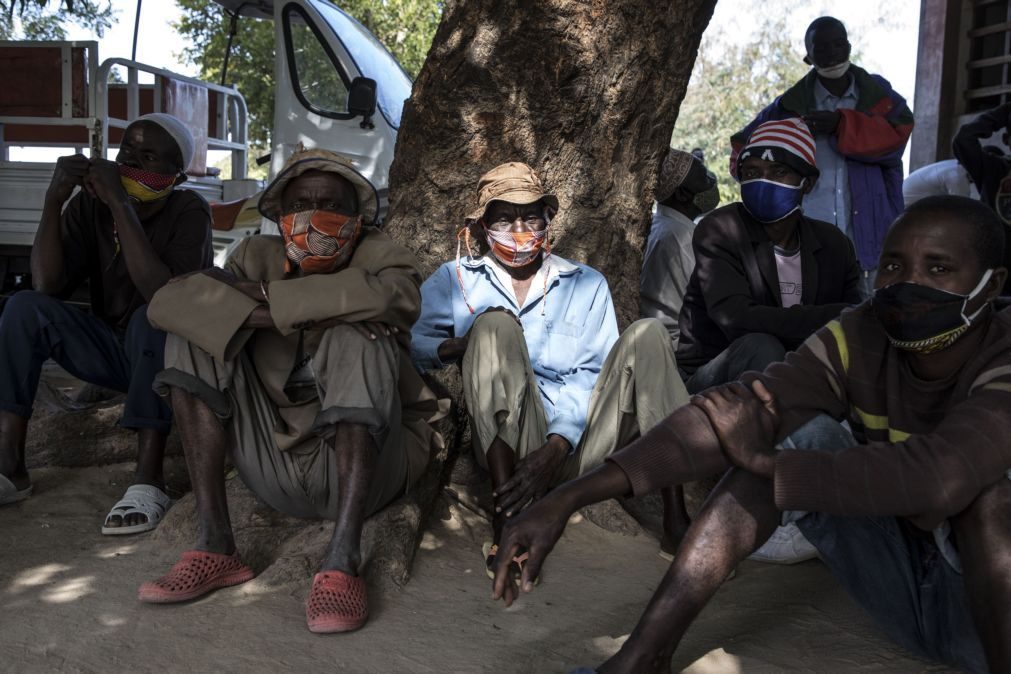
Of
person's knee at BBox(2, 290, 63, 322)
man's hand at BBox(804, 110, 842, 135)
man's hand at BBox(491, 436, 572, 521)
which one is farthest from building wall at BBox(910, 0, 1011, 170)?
person's knee at BBox(2, 290, 63, 322)

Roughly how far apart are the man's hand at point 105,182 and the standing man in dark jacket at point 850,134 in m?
3.12

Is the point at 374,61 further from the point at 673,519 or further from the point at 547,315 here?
the point at 673,519

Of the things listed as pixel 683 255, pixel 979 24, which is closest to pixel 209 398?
pixel 683 255

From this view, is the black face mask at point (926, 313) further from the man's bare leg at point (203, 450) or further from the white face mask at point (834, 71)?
the white face mask at point (834, 71)

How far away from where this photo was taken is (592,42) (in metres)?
4.12

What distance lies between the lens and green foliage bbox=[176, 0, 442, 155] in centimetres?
1680

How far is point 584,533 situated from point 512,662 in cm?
110

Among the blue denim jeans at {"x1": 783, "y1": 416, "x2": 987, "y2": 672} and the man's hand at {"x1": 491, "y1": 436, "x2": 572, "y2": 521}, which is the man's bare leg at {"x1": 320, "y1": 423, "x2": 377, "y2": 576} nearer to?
the man's hand at {"x1": 491, "y1": 436, "x2": 572, "y2": 521}

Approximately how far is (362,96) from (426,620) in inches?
170

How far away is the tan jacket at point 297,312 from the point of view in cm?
293

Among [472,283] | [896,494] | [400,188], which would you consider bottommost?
[896,494]

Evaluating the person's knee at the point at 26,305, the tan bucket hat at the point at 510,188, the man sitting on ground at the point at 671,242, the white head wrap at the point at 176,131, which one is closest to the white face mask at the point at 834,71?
the man sitting on ground at the point at 671,242

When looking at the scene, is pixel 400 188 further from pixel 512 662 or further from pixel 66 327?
pixel 512 662

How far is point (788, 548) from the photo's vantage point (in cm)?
349
